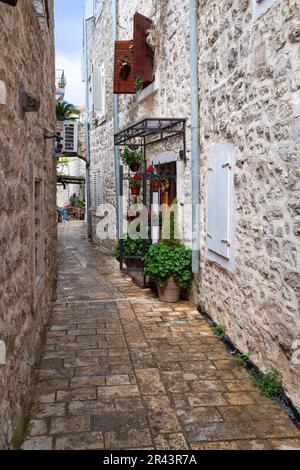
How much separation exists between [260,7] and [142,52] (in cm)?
416

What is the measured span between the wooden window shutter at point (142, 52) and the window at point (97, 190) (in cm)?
536

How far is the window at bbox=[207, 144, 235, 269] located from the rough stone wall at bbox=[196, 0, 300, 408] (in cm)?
13

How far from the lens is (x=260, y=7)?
12.3ft

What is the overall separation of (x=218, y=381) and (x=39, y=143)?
292 cm

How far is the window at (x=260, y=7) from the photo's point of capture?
11.8ft

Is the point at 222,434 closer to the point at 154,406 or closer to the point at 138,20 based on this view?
the point at 154,406

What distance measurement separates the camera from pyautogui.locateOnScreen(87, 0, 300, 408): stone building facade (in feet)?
10.9

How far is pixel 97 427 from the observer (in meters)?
3.07

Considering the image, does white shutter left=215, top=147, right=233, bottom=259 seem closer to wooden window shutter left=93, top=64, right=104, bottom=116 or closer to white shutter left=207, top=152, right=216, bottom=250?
white shutter left=207, top=152, right=216, bottom=250

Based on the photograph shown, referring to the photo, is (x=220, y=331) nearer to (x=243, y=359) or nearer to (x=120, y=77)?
(x=243, y=359)

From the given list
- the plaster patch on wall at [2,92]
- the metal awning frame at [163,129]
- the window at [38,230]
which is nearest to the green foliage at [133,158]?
the metal awning frame at [163,129]

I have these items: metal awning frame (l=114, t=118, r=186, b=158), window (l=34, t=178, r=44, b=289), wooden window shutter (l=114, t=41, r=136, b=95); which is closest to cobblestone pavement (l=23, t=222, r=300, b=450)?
window (l=34, t=178, r=44, b=289)

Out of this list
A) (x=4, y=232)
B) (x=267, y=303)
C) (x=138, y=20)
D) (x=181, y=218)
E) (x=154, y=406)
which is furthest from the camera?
(x=138, y=20)

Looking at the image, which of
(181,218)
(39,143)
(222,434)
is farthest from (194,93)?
(222,434)
